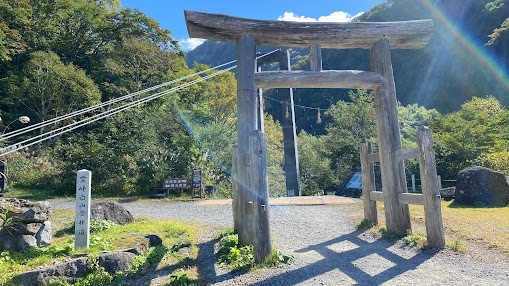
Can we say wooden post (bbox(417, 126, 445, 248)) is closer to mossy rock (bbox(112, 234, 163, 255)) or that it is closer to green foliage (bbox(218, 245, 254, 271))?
green foliage (bbox(218, 245, 254, 271))

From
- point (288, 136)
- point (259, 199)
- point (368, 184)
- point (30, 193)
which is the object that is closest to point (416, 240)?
point (368, 184)

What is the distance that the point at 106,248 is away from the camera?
3.94m

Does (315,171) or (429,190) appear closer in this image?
(429,190)

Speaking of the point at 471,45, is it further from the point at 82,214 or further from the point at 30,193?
the point at 30,193

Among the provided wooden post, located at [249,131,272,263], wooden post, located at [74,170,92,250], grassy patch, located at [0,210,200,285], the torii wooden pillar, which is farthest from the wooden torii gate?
the torii wooden pillar

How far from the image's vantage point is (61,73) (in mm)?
16688

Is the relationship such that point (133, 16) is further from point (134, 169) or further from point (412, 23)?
point (412, 23)

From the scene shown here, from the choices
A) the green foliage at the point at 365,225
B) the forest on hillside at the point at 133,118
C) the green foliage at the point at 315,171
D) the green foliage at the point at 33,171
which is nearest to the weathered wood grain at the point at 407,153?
the green foliage at the point at 365,225

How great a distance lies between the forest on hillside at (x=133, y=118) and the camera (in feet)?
42.8

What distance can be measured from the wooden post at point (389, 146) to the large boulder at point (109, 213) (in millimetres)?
5290

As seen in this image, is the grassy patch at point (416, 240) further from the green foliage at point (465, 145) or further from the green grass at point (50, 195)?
the green foliage at point (465, 145)

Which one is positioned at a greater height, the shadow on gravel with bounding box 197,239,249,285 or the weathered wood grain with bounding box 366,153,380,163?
the weathered wood grain with bounding box 366,153,380,163

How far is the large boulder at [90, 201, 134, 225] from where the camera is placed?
5.82 metres

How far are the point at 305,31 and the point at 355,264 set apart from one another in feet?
12.1
